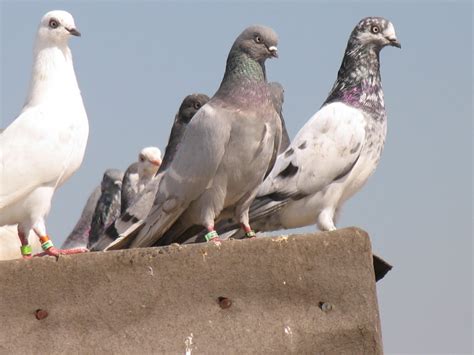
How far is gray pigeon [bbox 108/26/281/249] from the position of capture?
10.2m

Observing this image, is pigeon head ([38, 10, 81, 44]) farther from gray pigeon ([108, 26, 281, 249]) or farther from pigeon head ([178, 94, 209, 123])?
pigeon head ([178, 94, 209, 123])

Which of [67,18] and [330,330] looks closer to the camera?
[330,330]

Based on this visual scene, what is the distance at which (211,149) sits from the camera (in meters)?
10.2

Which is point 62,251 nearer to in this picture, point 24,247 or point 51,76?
point 24,247

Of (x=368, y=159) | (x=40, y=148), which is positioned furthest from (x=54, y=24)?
(x=368, y=159)

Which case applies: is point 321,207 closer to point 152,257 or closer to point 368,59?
point 368,59

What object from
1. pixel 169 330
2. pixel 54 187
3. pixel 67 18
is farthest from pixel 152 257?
pixel 67 18

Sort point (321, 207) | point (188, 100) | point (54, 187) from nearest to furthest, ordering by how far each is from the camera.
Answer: point (54, 187)
point (321, 207)
point (188, 100)

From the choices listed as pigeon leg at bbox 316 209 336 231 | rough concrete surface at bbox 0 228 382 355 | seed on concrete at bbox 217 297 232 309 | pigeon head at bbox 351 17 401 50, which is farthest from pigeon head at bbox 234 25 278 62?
seed on concrete at bbox 217 297 232 309

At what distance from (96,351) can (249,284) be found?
107 centimetres

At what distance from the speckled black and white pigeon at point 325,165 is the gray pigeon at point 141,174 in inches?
101

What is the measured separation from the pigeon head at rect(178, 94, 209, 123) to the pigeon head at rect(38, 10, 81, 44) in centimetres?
250

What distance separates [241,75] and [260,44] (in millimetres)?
364

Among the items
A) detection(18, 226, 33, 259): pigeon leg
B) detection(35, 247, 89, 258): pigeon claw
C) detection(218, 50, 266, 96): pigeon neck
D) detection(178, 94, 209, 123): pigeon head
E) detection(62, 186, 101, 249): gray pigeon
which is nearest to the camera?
detection(35, 247, 89, 258): pigeon claw
